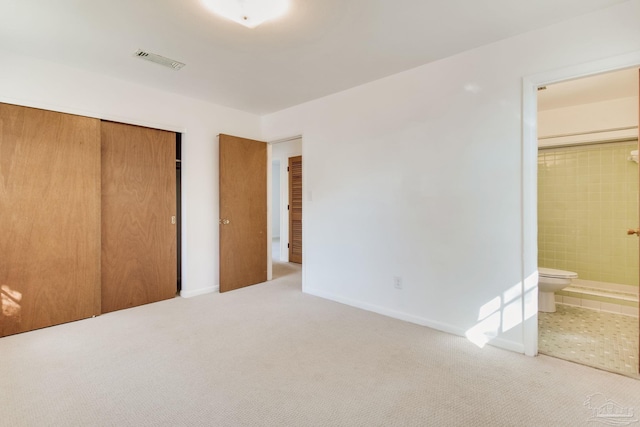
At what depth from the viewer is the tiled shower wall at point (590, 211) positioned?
3.70m

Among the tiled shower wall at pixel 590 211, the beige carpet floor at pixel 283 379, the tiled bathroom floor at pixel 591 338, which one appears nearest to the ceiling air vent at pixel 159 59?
the beige carpet floor at pixel 283 379

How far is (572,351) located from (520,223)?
1079mm

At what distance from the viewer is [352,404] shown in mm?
1712

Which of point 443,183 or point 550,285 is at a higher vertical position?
point 443,183

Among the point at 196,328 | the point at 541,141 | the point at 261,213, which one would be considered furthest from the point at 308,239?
the point at 541,141

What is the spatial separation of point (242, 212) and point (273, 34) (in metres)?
2.37

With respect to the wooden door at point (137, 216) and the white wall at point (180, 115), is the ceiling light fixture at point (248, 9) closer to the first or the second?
the white wall at point (180, 115)

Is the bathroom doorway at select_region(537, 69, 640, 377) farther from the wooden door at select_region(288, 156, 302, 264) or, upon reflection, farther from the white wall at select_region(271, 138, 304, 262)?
the white wall at select_region(271, 138, 304, 262)

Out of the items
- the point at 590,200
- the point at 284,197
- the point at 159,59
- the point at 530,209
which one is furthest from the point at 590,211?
the point at 159,59

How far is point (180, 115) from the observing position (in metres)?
3.65

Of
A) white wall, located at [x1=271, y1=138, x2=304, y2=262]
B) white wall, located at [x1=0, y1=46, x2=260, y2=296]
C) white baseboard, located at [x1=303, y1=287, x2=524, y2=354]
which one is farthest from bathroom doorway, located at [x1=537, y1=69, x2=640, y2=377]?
white wall, located at [x1=271, y1=138, x2=304, y2=262]

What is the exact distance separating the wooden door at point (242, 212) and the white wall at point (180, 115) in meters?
0.19

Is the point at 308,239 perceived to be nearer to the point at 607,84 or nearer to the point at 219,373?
the point at 219,373

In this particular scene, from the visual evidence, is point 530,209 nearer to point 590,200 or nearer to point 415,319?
point 415,319
